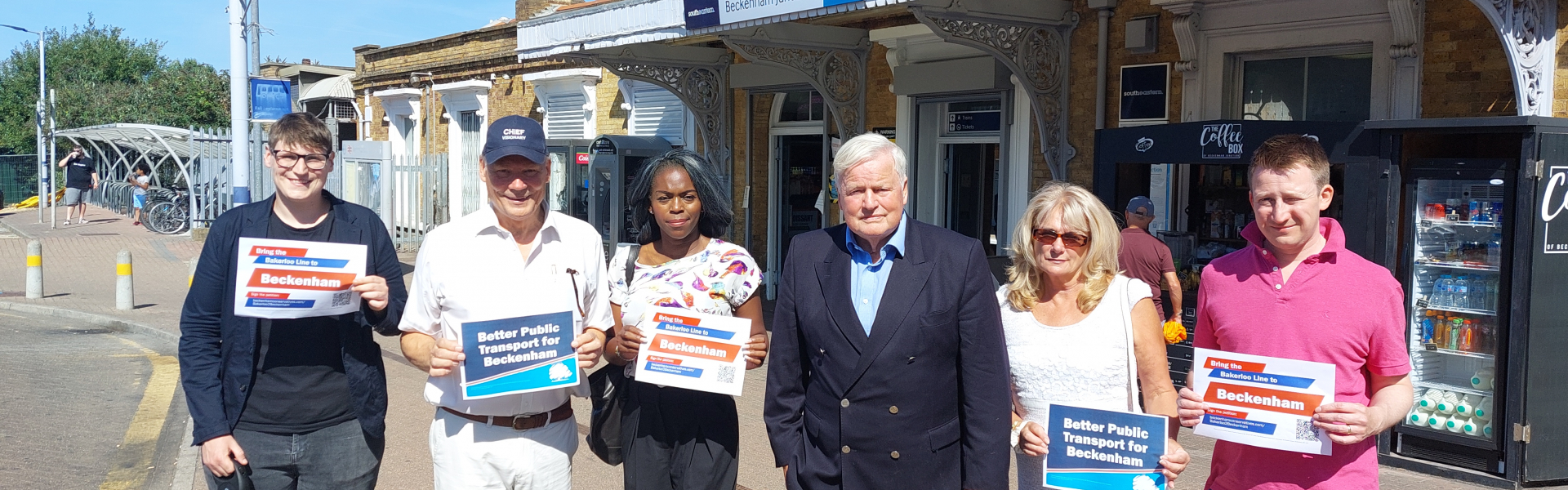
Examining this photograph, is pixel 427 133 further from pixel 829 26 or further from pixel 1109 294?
pixel 1109 294

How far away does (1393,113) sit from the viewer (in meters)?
7.90

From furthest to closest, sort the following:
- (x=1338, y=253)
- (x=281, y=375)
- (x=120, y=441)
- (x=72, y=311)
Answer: (x=72, y=311), (x=120, y=441), (x=281, y=375), (x=1338, y=253)

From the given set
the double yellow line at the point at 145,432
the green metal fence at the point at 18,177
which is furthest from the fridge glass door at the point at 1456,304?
the green metal fence at the point at 18,177

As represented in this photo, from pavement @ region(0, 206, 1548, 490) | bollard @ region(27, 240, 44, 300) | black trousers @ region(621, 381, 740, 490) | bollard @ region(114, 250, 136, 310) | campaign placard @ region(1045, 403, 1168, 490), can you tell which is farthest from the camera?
bollard @ region(27, 240, 44, 300)

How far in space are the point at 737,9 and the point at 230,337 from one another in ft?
24.9

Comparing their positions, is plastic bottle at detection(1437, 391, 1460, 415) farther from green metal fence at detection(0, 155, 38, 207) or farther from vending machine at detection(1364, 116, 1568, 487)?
green metal fence at detection(0, 155, 38, 207)

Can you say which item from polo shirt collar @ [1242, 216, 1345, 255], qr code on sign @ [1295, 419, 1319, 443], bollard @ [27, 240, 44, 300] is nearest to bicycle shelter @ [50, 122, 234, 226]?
bollard @ [27, 240, 44, 300]

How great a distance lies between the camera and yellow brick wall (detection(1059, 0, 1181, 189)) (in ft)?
30.6

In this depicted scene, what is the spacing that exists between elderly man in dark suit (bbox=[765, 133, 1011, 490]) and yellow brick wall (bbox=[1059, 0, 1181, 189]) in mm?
6637

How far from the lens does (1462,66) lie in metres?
7.46

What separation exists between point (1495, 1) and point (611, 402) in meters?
5.75

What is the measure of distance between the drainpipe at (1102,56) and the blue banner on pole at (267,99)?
7.97 metres

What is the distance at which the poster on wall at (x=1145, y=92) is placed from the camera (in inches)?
367

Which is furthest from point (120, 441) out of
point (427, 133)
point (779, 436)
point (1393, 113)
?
point (427, 133)
